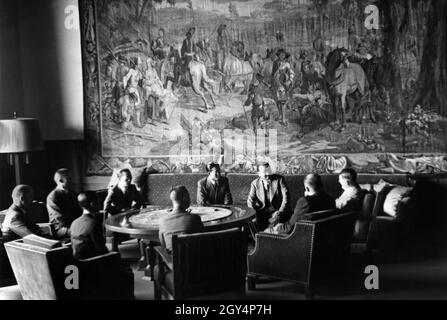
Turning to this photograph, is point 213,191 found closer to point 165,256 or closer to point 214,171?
point 214,171

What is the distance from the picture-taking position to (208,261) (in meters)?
5.36

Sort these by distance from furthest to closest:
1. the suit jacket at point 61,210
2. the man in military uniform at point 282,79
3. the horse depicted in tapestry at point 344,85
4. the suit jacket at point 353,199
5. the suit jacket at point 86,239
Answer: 1. the man in military uniform at point 282,79
2. the horse depicted in tapestry at point 344,85
3. the suit jacket at point 61,210
4. the suit jacket at point 353,199
5. the suit jacket at point 86,239

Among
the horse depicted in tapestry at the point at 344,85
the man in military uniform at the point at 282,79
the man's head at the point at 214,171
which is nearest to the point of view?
the man's head at the point at 214,171

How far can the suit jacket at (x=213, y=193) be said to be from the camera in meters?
8.50

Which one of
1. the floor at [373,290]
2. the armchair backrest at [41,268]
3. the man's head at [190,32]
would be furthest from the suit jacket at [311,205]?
the man's head at [190,32]

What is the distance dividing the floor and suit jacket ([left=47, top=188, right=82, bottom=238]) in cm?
108

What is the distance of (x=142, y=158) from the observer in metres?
10.2

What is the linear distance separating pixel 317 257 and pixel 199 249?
1442mm

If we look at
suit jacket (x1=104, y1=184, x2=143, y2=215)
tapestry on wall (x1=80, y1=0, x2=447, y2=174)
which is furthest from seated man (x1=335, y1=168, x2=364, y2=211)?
suit jacket (x1=104, y1=184, x2=143, y2=215)

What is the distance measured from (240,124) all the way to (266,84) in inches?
31.6

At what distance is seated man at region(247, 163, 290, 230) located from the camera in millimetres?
8297

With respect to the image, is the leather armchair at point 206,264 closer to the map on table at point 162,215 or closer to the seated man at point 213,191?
the map on table at point 162,215

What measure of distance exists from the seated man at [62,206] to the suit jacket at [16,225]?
849 millimetres

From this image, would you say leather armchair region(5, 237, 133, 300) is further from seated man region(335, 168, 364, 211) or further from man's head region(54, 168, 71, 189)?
seated man region(335, 168, 364, 211)
